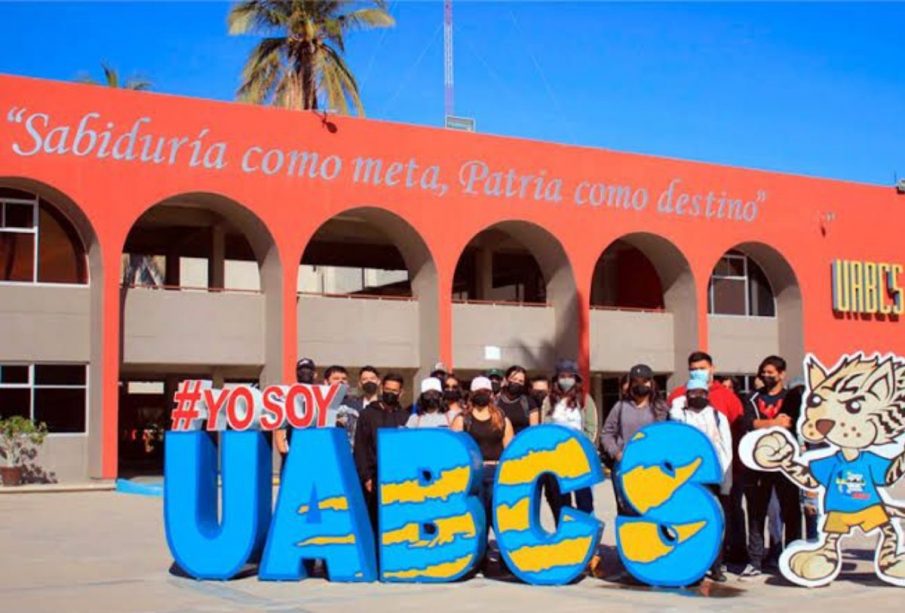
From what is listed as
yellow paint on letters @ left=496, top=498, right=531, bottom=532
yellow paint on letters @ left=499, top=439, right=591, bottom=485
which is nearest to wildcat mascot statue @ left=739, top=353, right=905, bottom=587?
yellow paint on letters @ left=499, top=439, right=591, bottom=485

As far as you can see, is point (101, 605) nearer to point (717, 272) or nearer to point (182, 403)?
point (182, 403)

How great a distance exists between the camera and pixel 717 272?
112 ft

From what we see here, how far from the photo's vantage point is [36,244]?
979 inches

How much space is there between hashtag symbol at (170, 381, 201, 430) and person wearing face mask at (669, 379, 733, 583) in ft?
13.6

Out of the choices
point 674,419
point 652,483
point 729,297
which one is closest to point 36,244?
point 674,419

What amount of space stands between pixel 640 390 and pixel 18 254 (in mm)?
16843

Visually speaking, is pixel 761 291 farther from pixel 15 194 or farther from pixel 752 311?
pixel 15 194

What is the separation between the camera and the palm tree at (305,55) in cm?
3403

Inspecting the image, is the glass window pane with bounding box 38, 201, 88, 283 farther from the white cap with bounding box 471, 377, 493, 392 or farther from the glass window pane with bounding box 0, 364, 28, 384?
the white cap with bounding box 471, 377, 493, 392

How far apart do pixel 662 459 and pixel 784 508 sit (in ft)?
5.18

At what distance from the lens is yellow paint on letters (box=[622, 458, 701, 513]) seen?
403 inches

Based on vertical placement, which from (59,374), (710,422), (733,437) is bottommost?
(733,437)

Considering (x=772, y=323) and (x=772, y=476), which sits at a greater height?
(x=772, y=323)

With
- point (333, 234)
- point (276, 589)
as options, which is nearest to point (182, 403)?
point (276, 589)
